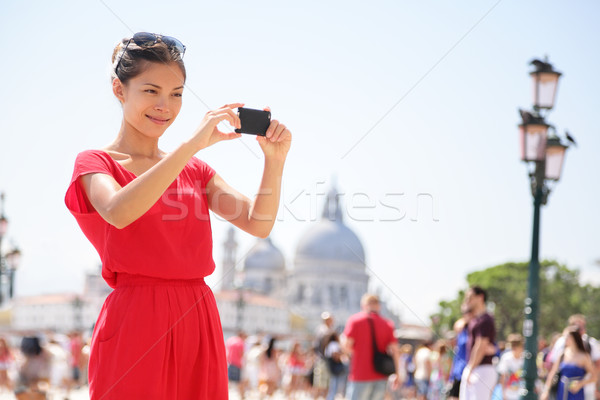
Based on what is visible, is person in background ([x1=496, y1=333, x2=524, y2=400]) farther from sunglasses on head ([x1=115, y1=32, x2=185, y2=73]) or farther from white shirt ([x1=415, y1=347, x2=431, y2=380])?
sunglasses on head ([x1=115, y1=32, x2=185, y2=73])

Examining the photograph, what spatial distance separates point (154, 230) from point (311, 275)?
347 feet

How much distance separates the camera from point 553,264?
56688 mm

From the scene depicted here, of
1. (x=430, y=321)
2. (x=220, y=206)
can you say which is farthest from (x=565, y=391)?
(x=430, y=321)

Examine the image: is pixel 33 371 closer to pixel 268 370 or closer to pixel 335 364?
pixel 335 364

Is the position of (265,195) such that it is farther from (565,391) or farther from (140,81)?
(565,391)

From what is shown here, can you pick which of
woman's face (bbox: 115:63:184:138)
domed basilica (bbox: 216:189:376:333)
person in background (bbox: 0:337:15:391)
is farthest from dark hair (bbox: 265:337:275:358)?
domed basilica (bbox: 216:189:376:333)

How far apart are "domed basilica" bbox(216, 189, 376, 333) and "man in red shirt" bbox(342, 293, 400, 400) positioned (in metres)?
94.7

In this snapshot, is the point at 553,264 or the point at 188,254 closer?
the point at 188,254

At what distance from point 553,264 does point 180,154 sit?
57.8 m

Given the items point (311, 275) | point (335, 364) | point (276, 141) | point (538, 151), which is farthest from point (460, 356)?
point (311, 275)


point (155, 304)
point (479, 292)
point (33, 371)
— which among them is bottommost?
point (33, 371)

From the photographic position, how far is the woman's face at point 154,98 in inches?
84.5

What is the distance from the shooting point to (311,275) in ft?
352

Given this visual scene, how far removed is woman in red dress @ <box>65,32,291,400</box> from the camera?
6.41 feet
